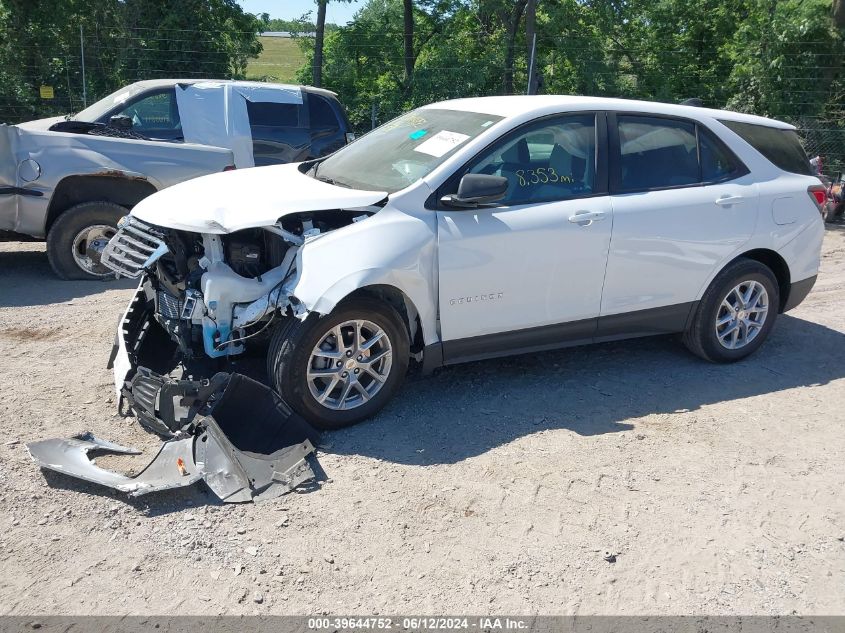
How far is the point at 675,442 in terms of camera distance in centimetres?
490

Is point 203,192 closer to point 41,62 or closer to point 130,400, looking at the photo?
point 130,400

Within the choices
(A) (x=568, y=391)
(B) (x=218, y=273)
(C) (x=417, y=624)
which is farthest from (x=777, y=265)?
(C) (x=417, y=624)

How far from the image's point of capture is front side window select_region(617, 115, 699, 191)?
5569 mm

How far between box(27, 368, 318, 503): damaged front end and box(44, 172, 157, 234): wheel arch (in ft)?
12.8

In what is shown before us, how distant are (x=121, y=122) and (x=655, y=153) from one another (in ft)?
18.5

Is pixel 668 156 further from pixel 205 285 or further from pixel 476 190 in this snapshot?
pixel 205 285

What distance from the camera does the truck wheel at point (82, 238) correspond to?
7.77m

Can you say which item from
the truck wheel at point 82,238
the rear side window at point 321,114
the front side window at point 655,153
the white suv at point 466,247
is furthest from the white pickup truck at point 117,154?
the front side window at point 655,153

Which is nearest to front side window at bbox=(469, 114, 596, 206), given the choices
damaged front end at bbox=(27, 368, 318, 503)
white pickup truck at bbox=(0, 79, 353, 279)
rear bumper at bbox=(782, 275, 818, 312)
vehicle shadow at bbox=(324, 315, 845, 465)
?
vehicle shadow at bbox=(324, 315, 845, 465)

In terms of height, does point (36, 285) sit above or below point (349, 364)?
below

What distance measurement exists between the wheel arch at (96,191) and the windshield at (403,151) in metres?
2.98

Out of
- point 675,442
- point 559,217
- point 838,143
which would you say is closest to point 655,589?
point 675,442

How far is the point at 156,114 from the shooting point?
923cm

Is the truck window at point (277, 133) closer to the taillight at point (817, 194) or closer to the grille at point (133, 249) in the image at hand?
the grille at point (133, 249)
